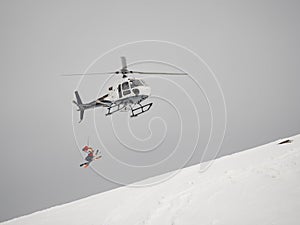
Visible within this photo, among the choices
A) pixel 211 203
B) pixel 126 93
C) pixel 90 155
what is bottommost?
pixel 211 203

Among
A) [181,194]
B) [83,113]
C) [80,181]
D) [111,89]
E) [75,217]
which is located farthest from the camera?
[80,181]

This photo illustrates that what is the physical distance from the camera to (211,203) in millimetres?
6035

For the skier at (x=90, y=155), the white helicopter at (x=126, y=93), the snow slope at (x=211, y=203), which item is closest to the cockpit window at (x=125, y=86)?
the white helicopter at (x=126, y=93)

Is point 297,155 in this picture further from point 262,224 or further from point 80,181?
point 80,181

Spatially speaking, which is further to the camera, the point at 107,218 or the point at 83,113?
the point at 83,113

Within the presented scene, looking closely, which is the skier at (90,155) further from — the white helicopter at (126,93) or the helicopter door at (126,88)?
the helicopter door at (126,88)

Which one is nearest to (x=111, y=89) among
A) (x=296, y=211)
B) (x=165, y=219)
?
(x=165, y=219)

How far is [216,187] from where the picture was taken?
23.7ft

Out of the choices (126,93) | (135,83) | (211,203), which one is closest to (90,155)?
(126,93)

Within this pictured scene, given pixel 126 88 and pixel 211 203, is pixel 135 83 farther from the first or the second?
pixel 211 203

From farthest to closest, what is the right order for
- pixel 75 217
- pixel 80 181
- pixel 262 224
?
1. pixel 80 181
2. pixel 75 217
3. pixel 262 224

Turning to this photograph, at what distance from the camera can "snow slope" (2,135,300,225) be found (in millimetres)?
4871

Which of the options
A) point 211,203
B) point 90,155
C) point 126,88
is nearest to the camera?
point 211,203

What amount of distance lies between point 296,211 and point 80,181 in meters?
42.1
